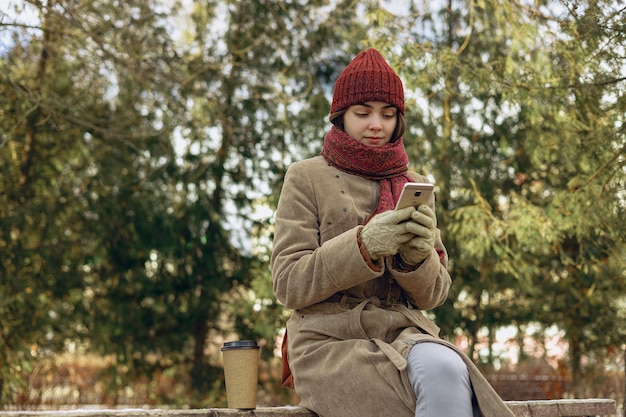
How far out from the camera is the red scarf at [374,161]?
2.65 metres

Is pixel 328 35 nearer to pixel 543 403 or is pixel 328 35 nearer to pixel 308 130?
pixel 308 130

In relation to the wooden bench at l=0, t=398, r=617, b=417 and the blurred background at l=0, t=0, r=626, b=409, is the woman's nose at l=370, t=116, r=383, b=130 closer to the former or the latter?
the wooden bench at l=0, t=398, r=617, b=417

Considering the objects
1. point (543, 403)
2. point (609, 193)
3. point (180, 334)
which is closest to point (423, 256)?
point (543, 403)

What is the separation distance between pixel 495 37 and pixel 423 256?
5318 millimetres

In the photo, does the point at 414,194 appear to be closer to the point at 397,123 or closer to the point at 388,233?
the point at 388,233

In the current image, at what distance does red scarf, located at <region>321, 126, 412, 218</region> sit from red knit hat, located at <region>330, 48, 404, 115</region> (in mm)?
115

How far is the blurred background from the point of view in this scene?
697 centimetres

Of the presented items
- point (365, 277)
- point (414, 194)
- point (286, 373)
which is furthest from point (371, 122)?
point (286, 373)

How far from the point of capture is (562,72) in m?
5.02

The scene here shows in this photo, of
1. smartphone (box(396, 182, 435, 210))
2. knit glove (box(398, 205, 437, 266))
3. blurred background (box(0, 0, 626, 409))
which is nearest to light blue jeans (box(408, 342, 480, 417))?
knit glove (box(398, 205, 437, 266))

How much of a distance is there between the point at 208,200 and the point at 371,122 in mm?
5114

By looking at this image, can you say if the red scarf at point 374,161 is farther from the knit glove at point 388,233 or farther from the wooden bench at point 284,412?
the wooden bench at point 284,412

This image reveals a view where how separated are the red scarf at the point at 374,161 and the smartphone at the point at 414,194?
0.29 metres

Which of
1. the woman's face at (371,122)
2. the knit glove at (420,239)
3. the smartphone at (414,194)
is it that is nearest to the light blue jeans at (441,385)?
the knit glove at (420,239)
